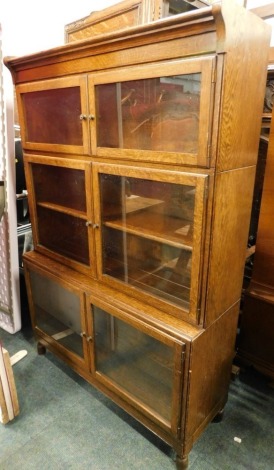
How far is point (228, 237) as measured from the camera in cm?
113

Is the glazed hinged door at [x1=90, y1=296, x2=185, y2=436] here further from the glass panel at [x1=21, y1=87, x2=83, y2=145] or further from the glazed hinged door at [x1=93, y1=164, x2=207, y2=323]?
the glass panel at [x1=21, y1=87, x2=83, y2=145]

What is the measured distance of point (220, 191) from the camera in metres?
1.01

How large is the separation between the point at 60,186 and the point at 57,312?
72 centimetres

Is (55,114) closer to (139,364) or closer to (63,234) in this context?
Result: (63,234)

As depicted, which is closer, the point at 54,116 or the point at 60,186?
the point at 54,116

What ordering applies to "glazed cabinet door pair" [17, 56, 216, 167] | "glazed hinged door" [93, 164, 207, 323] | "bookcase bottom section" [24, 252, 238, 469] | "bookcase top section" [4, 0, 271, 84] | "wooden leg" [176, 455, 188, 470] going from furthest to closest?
"wooden leg" [176, 455, 188, 470], "bookcase bottom section" [24, 252, 238, 469], "glazed hinged door" [93, 164, 207, 323], "glazed cabinet door pair" [17, 56, 216, 167], "bookcase top section" [4, 0, 271, 84]

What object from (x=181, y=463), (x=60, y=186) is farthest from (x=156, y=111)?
(x=181, y=463)

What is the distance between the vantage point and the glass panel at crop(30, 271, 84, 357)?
65.7 inches

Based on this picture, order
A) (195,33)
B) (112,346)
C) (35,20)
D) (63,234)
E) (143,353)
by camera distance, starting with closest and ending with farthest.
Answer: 1. (195,33)
2. (143,353)
3. (112,346)
4. (63,234)
5. (35,20)

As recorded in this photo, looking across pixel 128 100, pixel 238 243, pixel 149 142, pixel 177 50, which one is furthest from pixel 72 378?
pixel 177 50

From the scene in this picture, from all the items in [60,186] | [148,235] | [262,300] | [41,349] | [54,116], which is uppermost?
[54,116]

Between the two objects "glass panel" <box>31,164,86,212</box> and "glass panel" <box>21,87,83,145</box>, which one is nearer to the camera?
"glass panel" <box>21,87,83,145</box>

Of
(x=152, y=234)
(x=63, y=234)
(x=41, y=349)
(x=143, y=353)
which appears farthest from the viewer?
(x=41, y=349)

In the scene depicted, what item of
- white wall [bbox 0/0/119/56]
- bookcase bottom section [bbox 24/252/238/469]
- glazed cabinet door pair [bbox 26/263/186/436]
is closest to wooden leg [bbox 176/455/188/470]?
bookcase bottom section [bbox 24/252/238/469]
